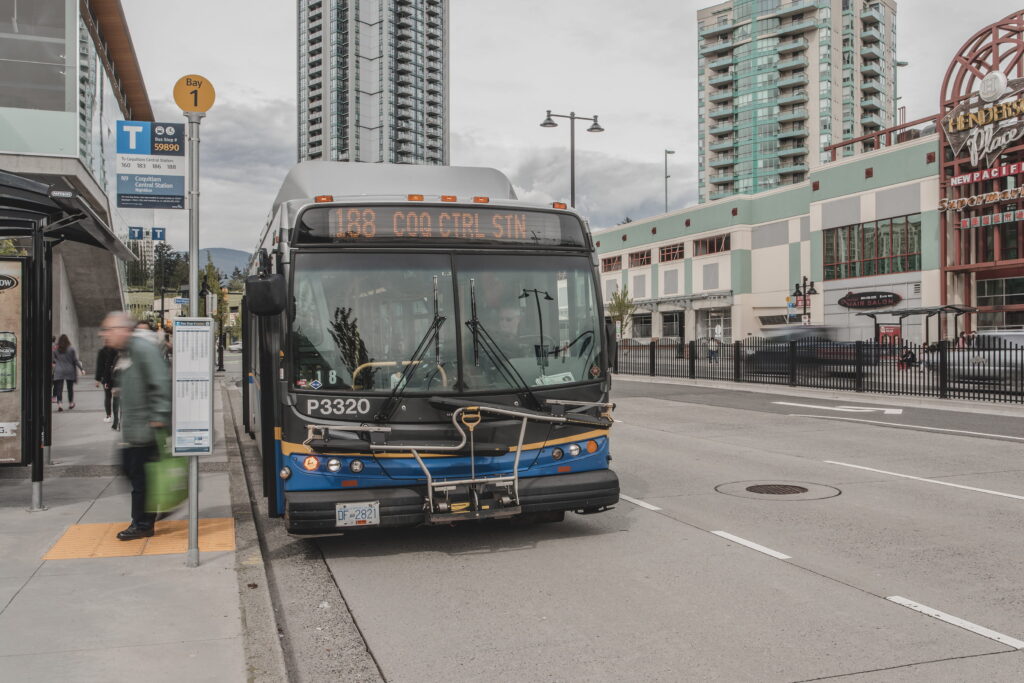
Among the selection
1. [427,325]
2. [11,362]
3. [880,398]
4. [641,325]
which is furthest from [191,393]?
[641,325]

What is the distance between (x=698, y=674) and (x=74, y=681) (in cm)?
301

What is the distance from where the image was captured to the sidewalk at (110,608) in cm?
427

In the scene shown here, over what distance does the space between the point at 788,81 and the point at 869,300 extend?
172 ft

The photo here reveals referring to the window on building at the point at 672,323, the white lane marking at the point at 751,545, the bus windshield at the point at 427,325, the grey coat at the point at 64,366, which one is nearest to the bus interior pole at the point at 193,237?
the bus windshield at the point at 427,325

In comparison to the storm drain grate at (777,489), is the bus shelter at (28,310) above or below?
above

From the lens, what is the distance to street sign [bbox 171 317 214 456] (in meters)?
6.06

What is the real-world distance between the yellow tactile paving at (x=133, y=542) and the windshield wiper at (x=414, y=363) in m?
1.66

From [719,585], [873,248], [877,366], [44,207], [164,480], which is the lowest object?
[719,585]

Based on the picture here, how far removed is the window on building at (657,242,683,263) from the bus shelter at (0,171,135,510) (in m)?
64.6

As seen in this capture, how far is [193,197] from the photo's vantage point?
6.71 meters

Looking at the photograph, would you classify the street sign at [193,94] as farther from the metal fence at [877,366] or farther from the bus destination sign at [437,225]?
the metal fence at [877,366]

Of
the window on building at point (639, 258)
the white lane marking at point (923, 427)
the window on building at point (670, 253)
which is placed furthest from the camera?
the window on building at point (639, 258)

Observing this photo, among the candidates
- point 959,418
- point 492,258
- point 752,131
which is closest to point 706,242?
point 752,131

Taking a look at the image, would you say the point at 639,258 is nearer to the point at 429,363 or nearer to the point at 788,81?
the point at 788,81
